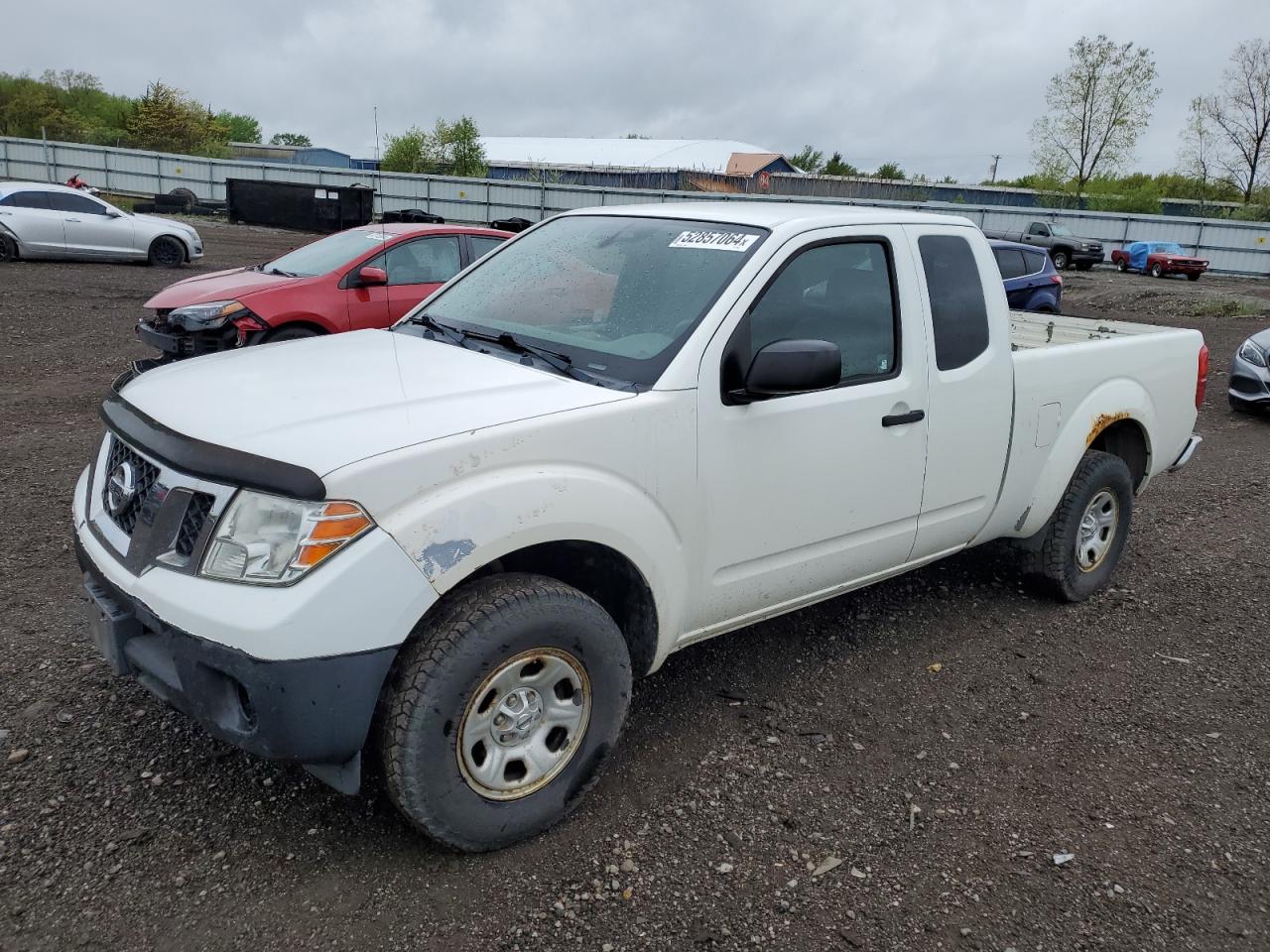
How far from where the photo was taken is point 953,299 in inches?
155

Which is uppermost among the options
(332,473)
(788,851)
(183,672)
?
(332,473)

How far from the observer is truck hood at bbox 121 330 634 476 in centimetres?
255

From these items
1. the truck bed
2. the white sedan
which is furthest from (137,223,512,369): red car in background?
the white sedan

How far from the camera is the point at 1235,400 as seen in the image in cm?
1013

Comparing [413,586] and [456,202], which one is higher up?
[456,202]

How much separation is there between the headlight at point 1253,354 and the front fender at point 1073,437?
6.35m

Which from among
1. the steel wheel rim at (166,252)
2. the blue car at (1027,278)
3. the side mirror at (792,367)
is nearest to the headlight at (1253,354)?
the blue car at (1027,278)

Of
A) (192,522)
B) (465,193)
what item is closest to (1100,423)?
(192,522)

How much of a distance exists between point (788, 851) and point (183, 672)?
1.80 m

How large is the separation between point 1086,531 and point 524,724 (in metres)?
3.34

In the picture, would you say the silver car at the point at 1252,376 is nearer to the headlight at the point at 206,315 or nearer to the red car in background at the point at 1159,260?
the headlight at the point at 206,315

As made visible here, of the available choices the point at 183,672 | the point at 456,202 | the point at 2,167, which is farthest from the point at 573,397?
the point at 2,167

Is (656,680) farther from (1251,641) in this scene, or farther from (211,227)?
(211,227)

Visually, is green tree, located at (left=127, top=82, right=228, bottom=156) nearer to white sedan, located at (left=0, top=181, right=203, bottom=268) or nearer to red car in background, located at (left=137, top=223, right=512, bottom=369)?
white sedan, located at (left=0, top=181, right=203, bottom=268)
